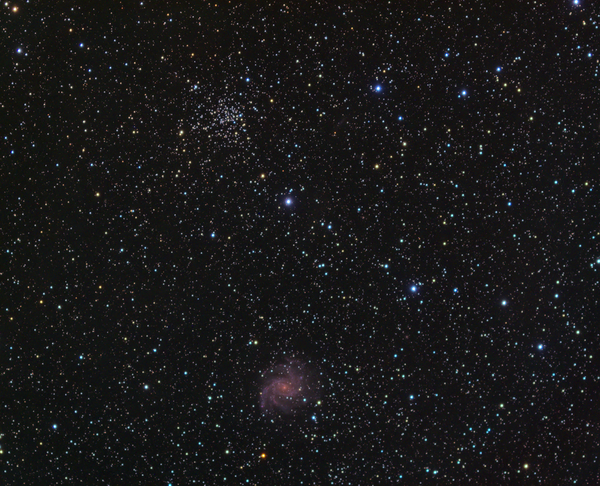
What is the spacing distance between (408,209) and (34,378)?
0.34 metres

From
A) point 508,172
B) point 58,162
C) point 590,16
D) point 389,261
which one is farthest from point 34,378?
point 590,16

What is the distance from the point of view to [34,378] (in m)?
0.35

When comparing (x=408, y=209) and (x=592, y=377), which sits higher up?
(x=408, y=209)

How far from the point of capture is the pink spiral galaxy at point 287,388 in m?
0.34

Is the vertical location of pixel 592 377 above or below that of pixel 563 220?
below

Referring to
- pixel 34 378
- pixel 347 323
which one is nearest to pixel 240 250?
pixel 347 323

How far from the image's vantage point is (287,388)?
1.12 ft

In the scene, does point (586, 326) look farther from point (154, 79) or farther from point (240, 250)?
point (154, 79)

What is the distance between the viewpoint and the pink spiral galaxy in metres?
0.34

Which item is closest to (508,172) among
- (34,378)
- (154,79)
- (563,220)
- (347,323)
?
(563,220)

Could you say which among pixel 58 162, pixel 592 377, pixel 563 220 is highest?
pixel 58 162

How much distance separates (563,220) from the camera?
35cm

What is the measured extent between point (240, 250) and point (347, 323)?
Result: 106 mm

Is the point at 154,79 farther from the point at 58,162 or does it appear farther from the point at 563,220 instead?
the point at 563,220
